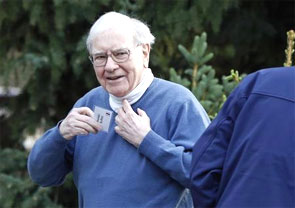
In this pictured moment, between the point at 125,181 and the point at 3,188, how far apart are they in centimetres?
226

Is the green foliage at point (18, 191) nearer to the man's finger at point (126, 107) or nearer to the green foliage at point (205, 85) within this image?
the green foliage at point (205, 85)

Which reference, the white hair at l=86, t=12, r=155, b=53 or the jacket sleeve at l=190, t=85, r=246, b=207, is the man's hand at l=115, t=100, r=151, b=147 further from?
the jacket sleeve at l=190, t=85, r=246, b=207

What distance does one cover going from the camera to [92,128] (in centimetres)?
268

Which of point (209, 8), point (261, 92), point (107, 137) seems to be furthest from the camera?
point (209, 8)

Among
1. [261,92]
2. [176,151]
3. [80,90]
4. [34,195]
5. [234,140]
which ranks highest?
[261,92]

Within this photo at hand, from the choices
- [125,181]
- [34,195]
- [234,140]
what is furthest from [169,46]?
[234,140]

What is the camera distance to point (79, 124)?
8.74 feet

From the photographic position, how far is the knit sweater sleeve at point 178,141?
2541 millimetres

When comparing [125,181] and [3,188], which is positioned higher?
[125,181]

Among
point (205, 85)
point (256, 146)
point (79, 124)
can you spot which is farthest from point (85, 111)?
point (205, 85)

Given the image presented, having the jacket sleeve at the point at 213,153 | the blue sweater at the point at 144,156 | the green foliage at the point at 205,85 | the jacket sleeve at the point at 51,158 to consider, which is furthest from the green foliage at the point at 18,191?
the jacket sleeve at the point at 213,153

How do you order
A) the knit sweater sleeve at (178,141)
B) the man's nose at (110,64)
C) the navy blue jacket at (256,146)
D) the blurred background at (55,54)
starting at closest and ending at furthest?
the navy blue jacket at (256,146) < the knit sweater sleeve at (178,141) < the man's nose at (110,64) < the blurred background at (55,54)

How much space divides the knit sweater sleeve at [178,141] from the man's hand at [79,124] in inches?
9.3

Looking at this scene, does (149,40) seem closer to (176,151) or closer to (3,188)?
(176,151)
